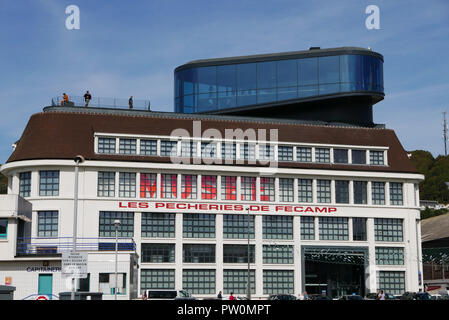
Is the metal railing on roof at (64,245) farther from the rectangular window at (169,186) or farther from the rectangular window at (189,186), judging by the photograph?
the rectangular window at (189,186)

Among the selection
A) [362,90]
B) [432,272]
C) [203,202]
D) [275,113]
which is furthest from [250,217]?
[432,272]

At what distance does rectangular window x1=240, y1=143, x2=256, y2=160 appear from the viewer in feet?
231

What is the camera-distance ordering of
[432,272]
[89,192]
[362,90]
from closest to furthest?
[89,192] < [362,90] < [432,272]

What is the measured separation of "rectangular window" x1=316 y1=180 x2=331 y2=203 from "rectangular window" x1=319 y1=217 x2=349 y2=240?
207 centimetres

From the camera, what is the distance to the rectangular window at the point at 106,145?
221 feet

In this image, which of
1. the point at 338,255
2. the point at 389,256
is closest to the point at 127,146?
the point at 338,255

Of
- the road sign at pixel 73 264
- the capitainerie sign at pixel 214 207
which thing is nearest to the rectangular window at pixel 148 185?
the capitainerie sign at pixel 214 207

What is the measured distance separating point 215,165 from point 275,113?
15.0 meters

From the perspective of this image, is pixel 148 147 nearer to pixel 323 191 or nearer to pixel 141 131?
pixel 141 131

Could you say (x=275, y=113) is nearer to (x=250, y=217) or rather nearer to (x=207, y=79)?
(x=207, y=79)

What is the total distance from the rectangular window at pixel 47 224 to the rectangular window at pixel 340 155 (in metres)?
A: 30.9

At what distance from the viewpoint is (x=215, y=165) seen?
68750 mm

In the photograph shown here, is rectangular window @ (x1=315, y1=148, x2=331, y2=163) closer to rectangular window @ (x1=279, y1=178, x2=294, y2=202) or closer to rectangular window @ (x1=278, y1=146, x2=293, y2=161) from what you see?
rectangular window @ (x1=278, y1=146, x2=293, y2=161)

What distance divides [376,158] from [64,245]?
3589 centimetres
